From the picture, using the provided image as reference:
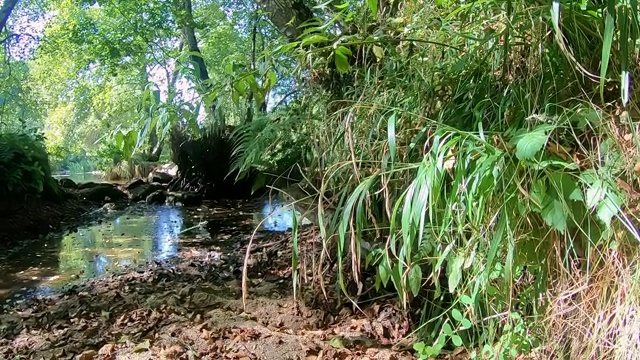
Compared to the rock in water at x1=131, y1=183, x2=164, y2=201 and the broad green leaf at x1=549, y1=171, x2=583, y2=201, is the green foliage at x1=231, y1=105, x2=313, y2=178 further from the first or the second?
the rock in water at x1=131, y1=183, x2=164, y2=201

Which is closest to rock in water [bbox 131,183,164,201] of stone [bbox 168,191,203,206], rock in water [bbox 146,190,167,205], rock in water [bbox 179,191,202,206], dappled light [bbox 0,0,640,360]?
rock in water [bbox 146,190,167,205]

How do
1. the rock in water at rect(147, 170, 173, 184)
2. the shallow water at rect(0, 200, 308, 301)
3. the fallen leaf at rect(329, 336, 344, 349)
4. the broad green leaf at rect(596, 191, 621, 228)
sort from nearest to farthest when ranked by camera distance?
the broad green leaf at rect(596, 191, 621, 228)
the fallen leaf at rect(329, 336, 344, 349)
the shallow water at rect(0, 200, 308, 301)
the rock in water at rect(147, 170, 173, 184)

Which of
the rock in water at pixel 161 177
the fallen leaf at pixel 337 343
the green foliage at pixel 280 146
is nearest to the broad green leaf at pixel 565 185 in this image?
the fallen leaf at pixel 337 343

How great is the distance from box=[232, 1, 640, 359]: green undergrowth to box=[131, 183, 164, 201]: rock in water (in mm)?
7860

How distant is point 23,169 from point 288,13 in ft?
17.1

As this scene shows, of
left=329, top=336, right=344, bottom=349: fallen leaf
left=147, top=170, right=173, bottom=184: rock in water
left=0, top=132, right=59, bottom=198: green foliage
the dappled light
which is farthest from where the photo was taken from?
left=147, top=170, right=173, bottom=184: rock in water

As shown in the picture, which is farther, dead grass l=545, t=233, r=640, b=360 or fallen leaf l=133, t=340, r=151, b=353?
fallen leaf l=133, t=340, r=151, b=353

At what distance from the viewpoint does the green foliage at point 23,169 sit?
5941 millimetres

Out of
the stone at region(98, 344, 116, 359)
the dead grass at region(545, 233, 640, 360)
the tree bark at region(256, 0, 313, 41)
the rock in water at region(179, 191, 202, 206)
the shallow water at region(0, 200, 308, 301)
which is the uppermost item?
the tree bark at region(256, 0, 313, 41)

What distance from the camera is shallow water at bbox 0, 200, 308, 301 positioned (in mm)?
3611

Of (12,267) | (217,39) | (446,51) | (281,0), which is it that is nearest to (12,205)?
(12,267)

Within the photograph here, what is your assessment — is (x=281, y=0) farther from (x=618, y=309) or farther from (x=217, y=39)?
(x=217, y=39)

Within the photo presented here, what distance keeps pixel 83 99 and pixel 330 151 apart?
1953 cm

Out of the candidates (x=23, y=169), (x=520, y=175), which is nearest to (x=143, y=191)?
(x=23, y=169)
